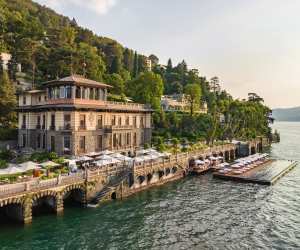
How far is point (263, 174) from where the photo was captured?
59.8 metres

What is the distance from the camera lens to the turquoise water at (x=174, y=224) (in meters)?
28.2

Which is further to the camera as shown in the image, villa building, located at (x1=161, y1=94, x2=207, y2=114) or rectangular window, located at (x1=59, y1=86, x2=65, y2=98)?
villa building, located at (x1=161, y1=94, x2=207, y2=114)

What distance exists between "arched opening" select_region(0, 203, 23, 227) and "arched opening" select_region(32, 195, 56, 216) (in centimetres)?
248

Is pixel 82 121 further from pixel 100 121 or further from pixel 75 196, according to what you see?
pixel 75 196

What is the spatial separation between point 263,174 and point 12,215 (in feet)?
149

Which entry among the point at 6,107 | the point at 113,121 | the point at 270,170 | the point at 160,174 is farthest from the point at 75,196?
the point at 270,170

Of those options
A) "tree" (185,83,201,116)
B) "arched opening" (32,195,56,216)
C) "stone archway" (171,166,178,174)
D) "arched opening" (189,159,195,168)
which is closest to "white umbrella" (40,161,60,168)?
"arched opening" (32,195,56,216)

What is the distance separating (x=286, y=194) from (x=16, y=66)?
75917mm

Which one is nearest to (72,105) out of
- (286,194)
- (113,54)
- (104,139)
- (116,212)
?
(104,139)

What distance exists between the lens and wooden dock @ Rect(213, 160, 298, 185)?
54.9 m

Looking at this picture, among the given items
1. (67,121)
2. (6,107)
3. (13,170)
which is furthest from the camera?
(6,107)

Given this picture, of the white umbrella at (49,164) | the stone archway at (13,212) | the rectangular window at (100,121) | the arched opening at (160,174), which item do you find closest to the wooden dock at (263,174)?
the arched opening at (160,174)

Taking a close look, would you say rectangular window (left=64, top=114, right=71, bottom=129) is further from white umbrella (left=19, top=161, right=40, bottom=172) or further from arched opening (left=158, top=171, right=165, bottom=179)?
arched opening (left=158, top=171, right=165, bottom=179)

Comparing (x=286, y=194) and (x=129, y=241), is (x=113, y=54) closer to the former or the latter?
(x=286, y=194)
